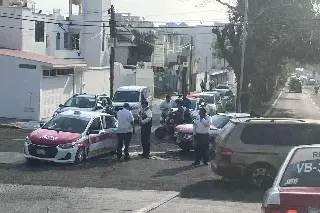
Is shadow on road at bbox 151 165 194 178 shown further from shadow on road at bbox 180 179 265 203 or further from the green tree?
the green tree

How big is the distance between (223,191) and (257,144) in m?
1.49

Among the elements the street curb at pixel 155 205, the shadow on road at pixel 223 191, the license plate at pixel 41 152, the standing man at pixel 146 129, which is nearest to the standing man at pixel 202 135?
the standing man at pixel 146 129

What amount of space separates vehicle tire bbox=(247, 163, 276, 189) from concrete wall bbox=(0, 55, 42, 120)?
20.5 meters

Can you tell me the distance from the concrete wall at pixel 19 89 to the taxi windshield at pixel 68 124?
14.6 m

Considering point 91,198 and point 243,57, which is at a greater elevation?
point 243,57

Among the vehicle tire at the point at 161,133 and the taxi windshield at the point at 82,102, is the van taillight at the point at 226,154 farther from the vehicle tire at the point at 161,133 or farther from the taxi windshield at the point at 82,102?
the taxi windshield at the point at 82,102

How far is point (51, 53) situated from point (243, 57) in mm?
17002

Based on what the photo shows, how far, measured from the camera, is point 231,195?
1423 centimetres

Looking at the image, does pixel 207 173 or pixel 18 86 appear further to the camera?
pixel 18 86

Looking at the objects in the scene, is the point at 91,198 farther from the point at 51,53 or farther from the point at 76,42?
the point at 76,42

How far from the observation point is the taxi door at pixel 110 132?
20203 mm

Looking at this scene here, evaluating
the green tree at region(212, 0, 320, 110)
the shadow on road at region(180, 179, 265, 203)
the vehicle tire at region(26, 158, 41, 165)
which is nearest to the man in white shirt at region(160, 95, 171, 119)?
the vehicle tire at region(26, 158, 41, 165)

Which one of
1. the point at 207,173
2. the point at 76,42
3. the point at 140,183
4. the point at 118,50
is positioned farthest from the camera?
the point at 118,50

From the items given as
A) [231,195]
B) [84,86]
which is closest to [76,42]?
[84,86]
